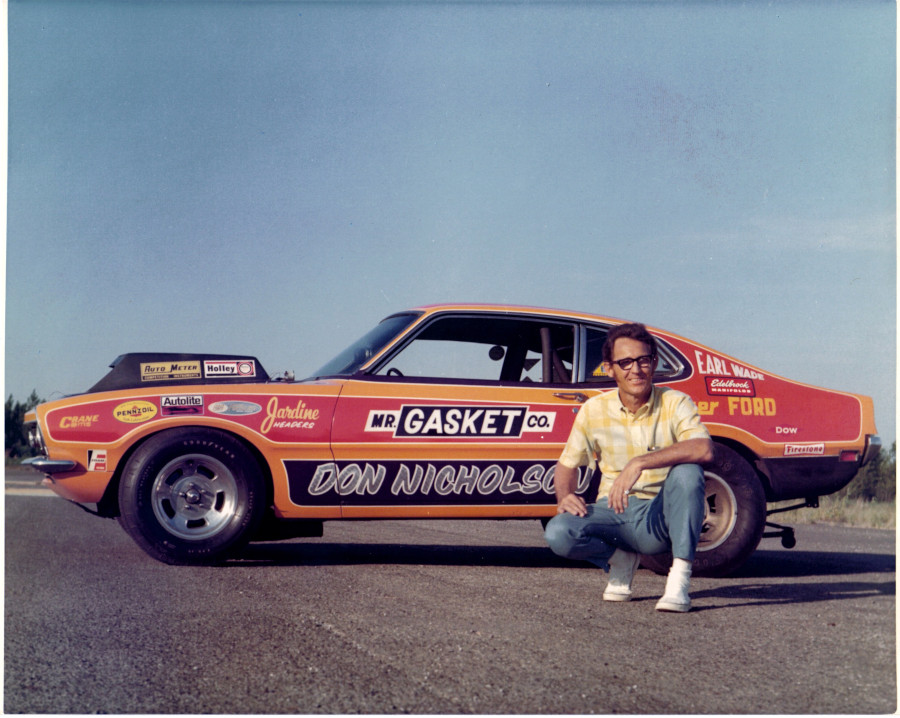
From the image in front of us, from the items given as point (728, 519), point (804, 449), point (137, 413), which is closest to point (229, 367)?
point (137, 413)

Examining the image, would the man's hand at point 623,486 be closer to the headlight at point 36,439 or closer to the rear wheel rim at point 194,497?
the rear wheel rim at point 194,497

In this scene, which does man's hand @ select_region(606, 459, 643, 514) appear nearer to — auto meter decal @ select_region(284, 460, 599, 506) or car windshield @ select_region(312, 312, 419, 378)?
auto meter decal @ select_region(284, 460, 599, 506)

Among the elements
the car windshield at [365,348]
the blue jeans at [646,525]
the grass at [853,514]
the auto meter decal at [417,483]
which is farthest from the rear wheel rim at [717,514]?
the grass at [853,514]

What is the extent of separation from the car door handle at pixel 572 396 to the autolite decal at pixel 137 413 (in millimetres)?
2174

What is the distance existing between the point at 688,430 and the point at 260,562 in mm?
2607

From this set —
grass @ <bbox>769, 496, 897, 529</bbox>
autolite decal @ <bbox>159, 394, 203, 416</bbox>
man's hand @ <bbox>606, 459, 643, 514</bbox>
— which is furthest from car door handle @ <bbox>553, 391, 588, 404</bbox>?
grass @ <bbox>769, 496, 897, 529</bbox>

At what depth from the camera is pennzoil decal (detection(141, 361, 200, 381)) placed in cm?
506

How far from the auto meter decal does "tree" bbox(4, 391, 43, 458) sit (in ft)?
4.31

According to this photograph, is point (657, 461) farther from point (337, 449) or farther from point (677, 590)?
point (337, 449)

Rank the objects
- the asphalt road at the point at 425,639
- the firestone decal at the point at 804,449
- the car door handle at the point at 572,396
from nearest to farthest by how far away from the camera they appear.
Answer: the asphalt road at the point at 425,639 → the car door handle at the point at 572,396 → the firestone decal at the point at 804,449

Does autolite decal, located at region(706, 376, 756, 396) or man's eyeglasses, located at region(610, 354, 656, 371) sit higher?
man's eyeglasses, located at region(610, 354, 656, 371)

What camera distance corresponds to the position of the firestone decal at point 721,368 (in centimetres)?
552

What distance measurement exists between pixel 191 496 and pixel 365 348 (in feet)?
4.21

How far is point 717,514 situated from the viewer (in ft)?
16.6
